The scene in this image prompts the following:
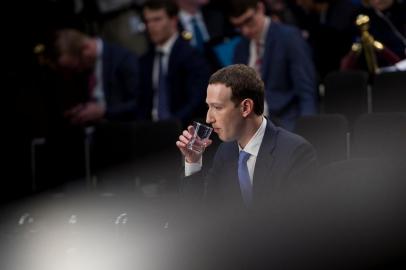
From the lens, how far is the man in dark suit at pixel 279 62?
5.20 m

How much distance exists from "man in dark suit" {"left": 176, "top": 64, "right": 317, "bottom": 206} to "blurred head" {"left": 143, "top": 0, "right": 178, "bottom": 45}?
2914mm

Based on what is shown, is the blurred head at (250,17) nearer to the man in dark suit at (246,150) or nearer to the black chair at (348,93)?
the black chair at (348,93)

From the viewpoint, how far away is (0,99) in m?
5.93

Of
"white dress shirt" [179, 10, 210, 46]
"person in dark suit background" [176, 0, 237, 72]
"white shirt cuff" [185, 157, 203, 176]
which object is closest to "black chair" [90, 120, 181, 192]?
"person in dark suit background" [176, 0, 237, 72]

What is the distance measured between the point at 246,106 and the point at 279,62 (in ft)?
7.89

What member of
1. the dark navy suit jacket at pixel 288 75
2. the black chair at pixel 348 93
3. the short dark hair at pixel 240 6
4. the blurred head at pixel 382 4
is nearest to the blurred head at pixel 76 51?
the short dark hair at pixel 240 6

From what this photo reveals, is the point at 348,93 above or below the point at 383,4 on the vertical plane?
below

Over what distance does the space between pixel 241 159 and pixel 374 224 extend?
78 cm

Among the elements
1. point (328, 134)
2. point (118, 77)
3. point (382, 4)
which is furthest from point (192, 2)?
point (328, 134)

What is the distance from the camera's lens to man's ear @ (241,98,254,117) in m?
2.89

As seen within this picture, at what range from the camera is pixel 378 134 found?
3943 mm

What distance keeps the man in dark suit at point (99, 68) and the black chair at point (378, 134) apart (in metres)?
2.49

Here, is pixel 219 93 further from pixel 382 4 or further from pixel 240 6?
pixel 382 4

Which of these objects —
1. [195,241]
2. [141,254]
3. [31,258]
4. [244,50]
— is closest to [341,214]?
[195,241]
